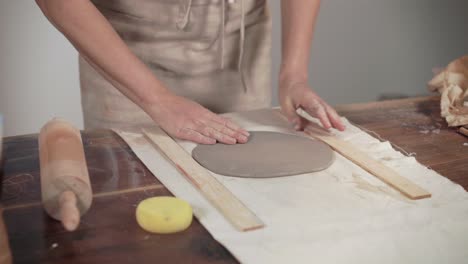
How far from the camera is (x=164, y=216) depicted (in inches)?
33.6

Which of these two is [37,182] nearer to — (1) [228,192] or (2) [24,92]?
(1) [228,192]

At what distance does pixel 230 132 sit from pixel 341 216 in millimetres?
347

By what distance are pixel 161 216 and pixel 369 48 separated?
2.05 metres

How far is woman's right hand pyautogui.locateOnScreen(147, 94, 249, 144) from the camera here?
1.19 metres

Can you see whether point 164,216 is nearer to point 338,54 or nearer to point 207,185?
point 207,185

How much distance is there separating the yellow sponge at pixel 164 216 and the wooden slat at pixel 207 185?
0.07 m

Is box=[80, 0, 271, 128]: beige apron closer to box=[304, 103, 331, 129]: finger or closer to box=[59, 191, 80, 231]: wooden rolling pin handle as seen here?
box=[304, 103, 331, 129]: finger

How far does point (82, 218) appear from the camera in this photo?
0.91 m

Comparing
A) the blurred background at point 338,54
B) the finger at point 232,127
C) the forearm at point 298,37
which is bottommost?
the blurred background at point 338,54

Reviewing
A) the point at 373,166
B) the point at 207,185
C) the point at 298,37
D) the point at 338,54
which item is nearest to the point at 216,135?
the point at 207,185

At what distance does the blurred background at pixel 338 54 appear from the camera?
218cm

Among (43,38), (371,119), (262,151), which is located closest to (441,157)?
(371,119)

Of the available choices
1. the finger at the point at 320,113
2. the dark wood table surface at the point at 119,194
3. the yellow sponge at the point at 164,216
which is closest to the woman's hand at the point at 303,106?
the finger at the point at 320,113

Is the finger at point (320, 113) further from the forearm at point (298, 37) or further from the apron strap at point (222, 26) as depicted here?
the apron strap at point (222, 26)
